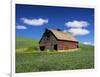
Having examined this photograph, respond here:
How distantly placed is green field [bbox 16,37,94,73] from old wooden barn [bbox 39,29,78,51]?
2.1 inches

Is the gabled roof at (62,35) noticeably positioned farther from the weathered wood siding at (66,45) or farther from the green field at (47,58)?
the green field at (47,58)

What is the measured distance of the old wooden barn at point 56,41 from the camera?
7.70ft

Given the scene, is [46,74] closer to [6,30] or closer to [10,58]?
[10,58]

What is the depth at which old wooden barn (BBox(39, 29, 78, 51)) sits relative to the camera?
235 cm

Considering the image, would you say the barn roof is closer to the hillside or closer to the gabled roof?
the gabled roof

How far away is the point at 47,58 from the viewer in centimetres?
236

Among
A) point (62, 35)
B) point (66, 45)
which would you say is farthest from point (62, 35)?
point (66, 45)

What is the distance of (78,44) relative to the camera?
2469 millimetres

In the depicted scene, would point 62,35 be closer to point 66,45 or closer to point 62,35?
point 62,35

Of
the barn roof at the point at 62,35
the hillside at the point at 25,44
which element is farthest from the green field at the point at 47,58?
the barn roof at the point at 62,35

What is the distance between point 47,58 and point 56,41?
0.66 feet

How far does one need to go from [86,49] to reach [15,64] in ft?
2.62

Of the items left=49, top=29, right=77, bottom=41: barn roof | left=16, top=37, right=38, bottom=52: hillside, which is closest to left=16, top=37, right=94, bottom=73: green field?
left=16, top=37, right=38, bottom=52: hillside
